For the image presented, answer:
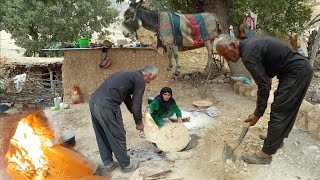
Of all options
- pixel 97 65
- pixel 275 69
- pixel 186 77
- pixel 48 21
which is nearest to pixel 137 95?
pixel 275 69

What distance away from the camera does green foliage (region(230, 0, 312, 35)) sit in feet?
26.6

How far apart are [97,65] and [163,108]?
376 cm

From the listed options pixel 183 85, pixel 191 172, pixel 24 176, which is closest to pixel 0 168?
pixel 24 176

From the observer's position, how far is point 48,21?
58.2ft

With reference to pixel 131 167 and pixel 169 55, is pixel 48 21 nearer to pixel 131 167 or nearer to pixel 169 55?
pixel 169 55

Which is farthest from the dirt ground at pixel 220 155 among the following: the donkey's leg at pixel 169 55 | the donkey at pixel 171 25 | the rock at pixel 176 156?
the donkey's leg at pixel 169 55

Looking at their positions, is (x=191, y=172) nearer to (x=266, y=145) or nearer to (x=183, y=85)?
(x=266, y=145)

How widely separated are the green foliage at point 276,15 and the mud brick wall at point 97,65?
2.44 meters

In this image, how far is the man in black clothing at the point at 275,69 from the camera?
12.0 feet

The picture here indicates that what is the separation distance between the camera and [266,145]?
161 inches

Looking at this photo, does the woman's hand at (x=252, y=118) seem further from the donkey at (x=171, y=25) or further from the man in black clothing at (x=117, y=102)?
the donkey at (x=171, y=25)

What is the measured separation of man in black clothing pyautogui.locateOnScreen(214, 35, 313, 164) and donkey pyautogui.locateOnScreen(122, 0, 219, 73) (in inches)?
162

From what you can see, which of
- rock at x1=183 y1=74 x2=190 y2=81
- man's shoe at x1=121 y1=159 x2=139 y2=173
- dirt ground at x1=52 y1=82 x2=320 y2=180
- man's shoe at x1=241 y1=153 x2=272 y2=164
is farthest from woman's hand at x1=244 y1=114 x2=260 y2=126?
rock at x1=183 y1=74 x2=190 y2=81

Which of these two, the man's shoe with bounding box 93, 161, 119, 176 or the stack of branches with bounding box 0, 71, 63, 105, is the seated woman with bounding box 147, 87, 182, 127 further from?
the stack of branches with bounding box 0, 71, 63, 105
